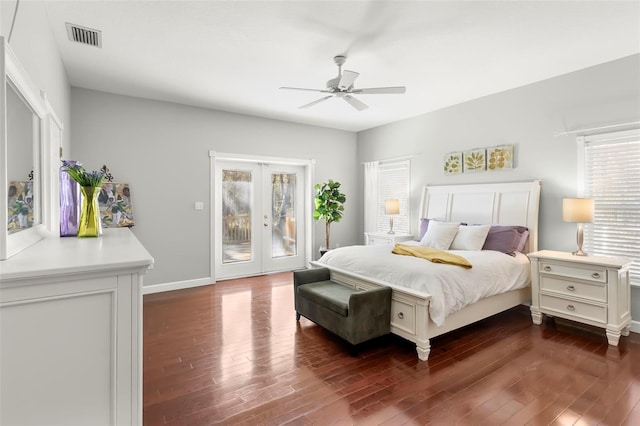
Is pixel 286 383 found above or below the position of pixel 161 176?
below

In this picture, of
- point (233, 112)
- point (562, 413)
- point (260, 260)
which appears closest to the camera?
point (562, 413)

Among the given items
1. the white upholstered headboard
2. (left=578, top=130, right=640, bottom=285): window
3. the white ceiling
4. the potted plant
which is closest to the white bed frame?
the white upholstered headboard

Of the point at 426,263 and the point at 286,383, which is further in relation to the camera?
the point at 426,263

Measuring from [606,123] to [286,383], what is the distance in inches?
159

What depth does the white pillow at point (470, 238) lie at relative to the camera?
380 centimetres

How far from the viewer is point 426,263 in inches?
117

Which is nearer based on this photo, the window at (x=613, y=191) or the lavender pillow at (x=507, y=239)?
the window at (x=613, y=191)

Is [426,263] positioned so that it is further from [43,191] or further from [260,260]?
[260,260]

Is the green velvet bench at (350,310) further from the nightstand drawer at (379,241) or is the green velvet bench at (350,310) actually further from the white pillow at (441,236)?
the nightstand drawer at (379,241)

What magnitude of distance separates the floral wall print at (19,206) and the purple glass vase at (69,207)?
222mm

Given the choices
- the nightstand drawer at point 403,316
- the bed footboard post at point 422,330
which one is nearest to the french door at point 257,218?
the nightstand drawer at point 403,316

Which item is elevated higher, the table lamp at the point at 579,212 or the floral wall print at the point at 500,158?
the floral wall print at the point at 500,158

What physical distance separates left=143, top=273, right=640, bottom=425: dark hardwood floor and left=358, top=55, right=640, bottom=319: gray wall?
132 centimetres

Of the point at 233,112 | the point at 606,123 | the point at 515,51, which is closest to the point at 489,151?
the point at 606,123
